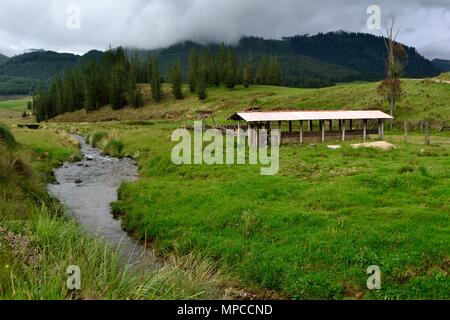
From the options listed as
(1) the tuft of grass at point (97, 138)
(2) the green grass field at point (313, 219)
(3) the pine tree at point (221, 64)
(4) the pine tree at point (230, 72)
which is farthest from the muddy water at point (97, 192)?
(3) the pine tree at point (221, 64)

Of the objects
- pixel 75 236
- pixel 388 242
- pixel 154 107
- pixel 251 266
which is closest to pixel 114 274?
pixel 75 236

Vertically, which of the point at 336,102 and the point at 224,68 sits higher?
the point at 224,68

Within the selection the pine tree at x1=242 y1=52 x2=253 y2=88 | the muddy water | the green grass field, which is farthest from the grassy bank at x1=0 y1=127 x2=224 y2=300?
the pine tree at x1=242 y1=52 x2=253 y2=88

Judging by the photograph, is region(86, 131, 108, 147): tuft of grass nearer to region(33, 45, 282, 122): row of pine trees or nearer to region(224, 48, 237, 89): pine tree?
region(33, 45, 282, 122): row of pine trees

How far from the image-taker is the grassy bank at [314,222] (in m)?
15.0

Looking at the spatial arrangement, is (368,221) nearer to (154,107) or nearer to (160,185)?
(160,185)

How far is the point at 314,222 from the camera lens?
1928cm

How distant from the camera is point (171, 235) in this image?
21266 millimetres

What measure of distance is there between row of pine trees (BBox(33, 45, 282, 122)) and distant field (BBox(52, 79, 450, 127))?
3398 millimetres

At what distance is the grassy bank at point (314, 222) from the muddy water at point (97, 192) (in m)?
1.08

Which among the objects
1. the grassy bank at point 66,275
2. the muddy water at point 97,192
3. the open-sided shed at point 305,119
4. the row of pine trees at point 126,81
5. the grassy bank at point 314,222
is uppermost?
the row of pine trees at point 126,81

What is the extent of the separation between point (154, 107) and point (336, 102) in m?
61.2

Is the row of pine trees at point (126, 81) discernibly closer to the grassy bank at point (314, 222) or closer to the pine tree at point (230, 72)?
the pine tree at point (230, 72)

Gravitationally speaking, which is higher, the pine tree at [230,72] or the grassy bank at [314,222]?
the pine tree at [230,72]
